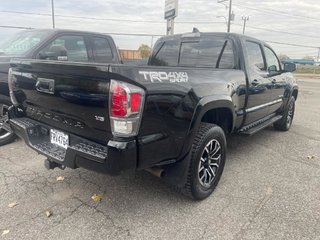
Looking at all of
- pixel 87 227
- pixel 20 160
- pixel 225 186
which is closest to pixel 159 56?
pixel 225 186

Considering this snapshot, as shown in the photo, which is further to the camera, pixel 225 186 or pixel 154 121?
pixel 225 186

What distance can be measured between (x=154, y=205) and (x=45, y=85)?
1.66 m

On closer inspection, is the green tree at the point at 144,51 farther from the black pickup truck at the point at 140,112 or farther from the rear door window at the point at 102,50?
the black pickup truck at the point at 140,112

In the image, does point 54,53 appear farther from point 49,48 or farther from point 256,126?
point 256,126

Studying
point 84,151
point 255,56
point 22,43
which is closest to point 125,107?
point 84,151

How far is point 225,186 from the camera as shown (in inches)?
138

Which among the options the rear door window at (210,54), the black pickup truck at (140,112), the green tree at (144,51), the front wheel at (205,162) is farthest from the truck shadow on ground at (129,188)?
the green tree at (144,51)

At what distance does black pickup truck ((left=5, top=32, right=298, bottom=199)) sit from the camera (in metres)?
2.20

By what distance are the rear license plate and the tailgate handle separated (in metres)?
0.41

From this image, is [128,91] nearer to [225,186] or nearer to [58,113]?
[58,113]

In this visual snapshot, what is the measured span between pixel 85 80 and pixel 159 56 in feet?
8.55

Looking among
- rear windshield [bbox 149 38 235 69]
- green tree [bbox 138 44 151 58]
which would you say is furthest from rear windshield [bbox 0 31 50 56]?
green tree [bbox 138 44 151 58]

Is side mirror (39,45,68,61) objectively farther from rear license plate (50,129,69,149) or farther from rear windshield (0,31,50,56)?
rear license plate (50,129,69,149)

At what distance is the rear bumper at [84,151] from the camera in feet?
7.18
